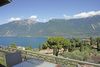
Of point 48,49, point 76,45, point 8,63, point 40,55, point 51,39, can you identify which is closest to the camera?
point 8,63

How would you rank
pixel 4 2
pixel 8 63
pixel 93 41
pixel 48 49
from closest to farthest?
pixel 4 2
pixel 8 63
pixel 48 49
pixel 93 41

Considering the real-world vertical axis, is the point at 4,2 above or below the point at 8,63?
above

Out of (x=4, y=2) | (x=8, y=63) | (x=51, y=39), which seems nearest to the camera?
(x=4, y=2)

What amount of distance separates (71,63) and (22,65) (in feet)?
5.02

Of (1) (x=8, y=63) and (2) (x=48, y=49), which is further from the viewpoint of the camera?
(2) (x=48, y=49)

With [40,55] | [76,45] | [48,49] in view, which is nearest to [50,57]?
[40,55]

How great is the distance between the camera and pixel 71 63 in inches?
226

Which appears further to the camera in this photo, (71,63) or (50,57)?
(50,57)

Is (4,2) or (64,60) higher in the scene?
(4,2)

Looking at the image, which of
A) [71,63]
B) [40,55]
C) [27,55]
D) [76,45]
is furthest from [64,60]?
[76,45]

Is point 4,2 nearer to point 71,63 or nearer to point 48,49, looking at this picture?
point 71,63

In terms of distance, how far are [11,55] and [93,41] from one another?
247 ft

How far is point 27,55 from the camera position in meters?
7.43

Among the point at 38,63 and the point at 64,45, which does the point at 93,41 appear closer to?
the point at 64,45
